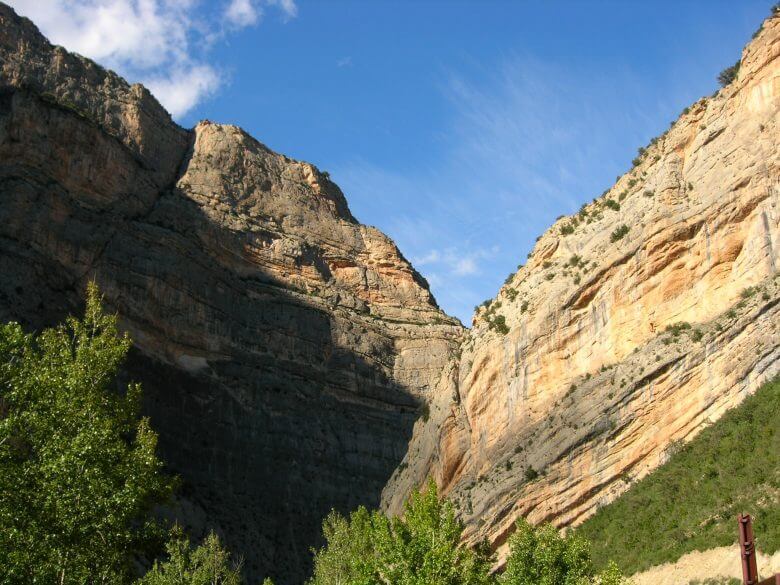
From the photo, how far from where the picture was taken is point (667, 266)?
45906mm

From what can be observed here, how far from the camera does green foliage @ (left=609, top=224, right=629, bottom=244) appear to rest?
49.2 metres

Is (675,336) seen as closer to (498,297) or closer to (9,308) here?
(498,297)

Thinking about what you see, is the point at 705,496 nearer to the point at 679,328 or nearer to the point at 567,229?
the point at 679,328

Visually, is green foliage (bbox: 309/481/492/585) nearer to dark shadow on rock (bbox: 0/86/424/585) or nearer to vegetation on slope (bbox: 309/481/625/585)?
vegetation on slope (bbox: 309/481/625/585)

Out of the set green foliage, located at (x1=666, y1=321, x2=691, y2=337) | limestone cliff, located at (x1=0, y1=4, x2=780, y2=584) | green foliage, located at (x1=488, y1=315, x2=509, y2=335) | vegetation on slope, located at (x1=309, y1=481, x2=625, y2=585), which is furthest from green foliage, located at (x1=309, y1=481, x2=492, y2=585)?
green foliage, located at (x1=488, y1=315, x2=509, y2=335)

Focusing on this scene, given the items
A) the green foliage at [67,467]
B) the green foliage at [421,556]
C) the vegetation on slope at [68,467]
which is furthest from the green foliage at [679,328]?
the green foliage at [67,467]

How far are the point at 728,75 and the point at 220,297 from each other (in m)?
49.5

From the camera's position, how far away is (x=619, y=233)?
162 feet

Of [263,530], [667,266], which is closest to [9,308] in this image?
[263,530]

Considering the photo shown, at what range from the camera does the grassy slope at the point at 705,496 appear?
31.9 meters

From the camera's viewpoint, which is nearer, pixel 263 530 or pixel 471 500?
pixel 471 500

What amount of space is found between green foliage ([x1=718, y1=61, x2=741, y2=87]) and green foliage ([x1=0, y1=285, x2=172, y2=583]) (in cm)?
3772

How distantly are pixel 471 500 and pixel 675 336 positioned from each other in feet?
46.5

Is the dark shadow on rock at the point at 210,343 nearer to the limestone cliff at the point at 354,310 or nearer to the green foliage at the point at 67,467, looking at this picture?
the limestone cliff at the point at 354,310
